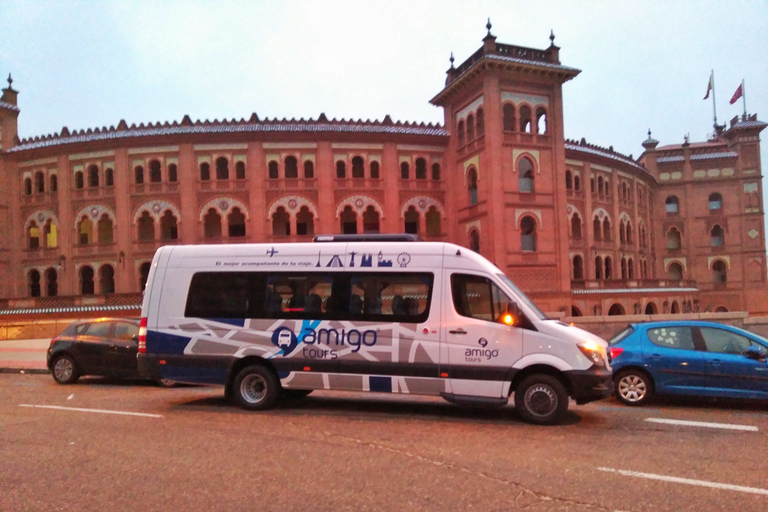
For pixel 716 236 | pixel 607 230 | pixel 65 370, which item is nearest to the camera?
pixel 65 370

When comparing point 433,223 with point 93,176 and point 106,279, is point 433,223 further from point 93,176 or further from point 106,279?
point 93,176

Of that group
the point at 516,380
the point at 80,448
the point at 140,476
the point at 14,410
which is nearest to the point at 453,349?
the point at 516,380

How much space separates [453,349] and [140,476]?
446cm

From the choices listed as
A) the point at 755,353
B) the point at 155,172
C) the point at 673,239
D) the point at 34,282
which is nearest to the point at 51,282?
the point at 34,282

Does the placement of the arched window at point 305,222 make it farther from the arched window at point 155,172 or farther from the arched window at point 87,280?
the arched window at point 87,280

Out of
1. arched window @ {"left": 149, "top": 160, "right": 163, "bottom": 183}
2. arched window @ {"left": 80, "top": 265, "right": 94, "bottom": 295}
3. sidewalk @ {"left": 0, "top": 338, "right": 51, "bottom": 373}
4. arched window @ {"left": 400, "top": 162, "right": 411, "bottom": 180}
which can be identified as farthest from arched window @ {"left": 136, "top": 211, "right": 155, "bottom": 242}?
arched window @ {"left": 400, "top": 162, "right": 411, "bottom": 180}

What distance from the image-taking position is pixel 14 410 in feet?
31.0

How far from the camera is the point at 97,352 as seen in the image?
1282cm

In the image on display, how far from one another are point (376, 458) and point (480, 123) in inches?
1147

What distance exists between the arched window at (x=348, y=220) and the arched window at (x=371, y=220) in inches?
26.6

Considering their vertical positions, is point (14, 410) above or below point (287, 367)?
below

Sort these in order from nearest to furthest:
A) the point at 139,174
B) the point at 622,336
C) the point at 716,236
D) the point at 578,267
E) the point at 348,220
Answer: the point at 622,336
the point at 139,174
the point at 348,220
the point at 578,267
the point at 716,236

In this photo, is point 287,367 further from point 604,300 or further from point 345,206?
point 604,300

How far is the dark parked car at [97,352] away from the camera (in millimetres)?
12672
